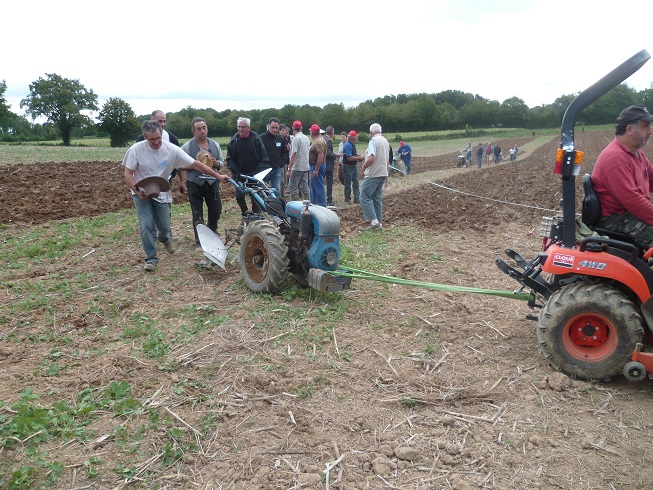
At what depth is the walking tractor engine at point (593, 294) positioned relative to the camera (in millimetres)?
3711

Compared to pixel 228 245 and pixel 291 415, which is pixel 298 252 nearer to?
pixel 228 245

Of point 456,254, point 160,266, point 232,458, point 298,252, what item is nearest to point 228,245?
point 160,266

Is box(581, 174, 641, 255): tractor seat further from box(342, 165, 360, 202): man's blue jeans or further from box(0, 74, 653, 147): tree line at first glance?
box(0, 74, 653, 147): tree line

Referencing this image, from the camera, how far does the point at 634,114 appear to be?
3855 millimetres

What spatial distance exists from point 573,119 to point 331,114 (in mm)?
62925

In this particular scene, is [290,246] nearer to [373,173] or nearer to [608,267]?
[608,267]

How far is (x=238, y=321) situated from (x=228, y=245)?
231 cm

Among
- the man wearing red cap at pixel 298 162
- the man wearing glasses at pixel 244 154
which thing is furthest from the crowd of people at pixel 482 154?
the man wearing glasses at pixel 244 154

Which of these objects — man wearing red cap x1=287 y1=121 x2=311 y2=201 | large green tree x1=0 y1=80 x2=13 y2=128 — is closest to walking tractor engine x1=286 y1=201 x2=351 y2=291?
man wearing red cap x1=287 y1=121 x2=311 y2=201

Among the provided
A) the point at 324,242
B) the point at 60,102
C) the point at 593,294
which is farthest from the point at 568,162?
the point at 60,102

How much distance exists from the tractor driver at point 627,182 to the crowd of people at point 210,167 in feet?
9.04

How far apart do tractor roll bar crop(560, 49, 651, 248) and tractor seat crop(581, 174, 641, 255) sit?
18 cm

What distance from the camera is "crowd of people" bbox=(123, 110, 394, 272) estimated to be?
6.39 metres

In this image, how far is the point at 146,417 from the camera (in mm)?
3375
